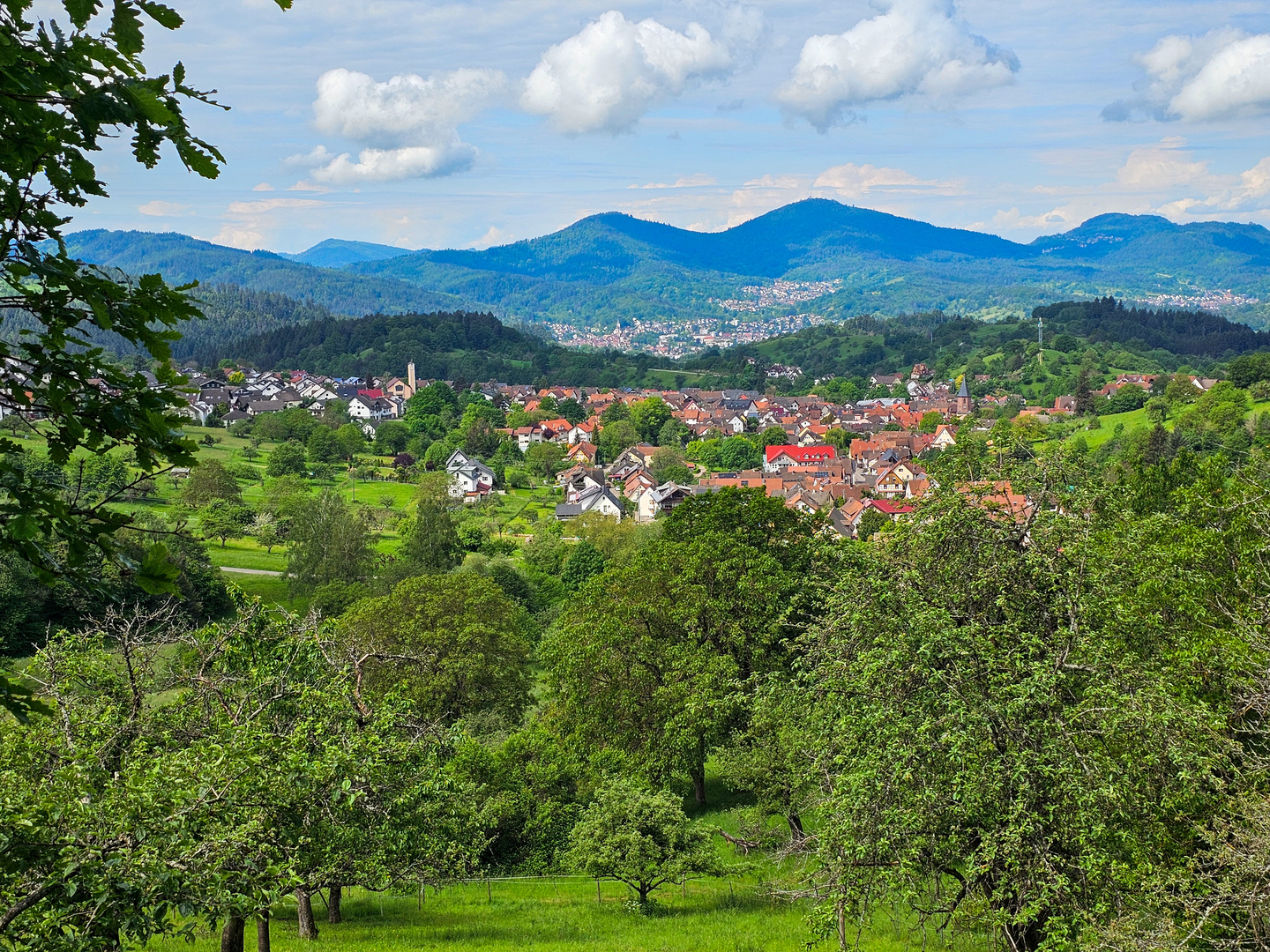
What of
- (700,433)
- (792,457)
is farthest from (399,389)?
(792,457)

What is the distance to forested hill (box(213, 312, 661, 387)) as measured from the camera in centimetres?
16800

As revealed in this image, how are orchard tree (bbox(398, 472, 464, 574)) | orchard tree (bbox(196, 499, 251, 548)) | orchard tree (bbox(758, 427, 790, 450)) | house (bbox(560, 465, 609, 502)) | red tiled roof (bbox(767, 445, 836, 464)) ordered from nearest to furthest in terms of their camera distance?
orchard tree (bbox(398, 472, 464, 574))
orchard tree (bbox(196, 499, 251, 548))
house (bbox(560, 465, 609, 502))
red tiled roof (bbox(767, 445, 836, 464))
orchard tree (bbox(758, 427, 790, 450))

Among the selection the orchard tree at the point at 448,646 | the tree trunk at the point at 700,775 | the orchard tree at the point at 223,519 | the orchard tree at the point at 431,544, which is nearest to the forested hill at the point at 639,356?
the orchard tree at the point at 223,519

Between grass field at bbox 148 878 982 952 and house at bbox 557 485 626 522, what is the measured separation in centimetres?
4911

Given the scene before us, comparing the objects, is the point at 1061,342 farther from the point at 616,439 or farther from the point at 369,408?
the point at 369,408

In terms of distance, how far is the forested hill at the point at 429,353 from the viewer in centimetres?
16800

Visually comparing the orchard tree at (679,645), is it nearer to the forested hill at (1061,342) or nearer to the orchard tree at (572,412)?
the orchard tree at (572,412)

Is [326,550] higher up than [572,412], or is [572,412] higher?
[572,412]

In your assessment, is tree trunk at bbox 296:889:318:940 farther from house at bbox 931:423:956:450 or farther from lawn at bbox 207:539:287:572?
house at bbox 931:423:956:450

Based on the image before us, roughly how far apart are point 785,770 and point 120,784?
14.1 metres

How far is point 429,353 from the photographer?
172 m

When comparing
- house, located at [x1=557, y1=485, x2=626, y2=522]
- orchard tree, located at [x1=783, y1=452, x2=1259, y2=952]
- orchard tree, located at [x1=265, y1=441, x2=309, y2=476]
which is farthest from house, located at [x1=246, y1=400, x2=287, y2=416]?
orchard tree, located at [x1=783, y1=452, x2=1259, y2=952]

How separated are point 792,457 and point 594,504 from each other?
3122 cm

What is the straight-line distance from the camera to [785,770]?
1895 cm
